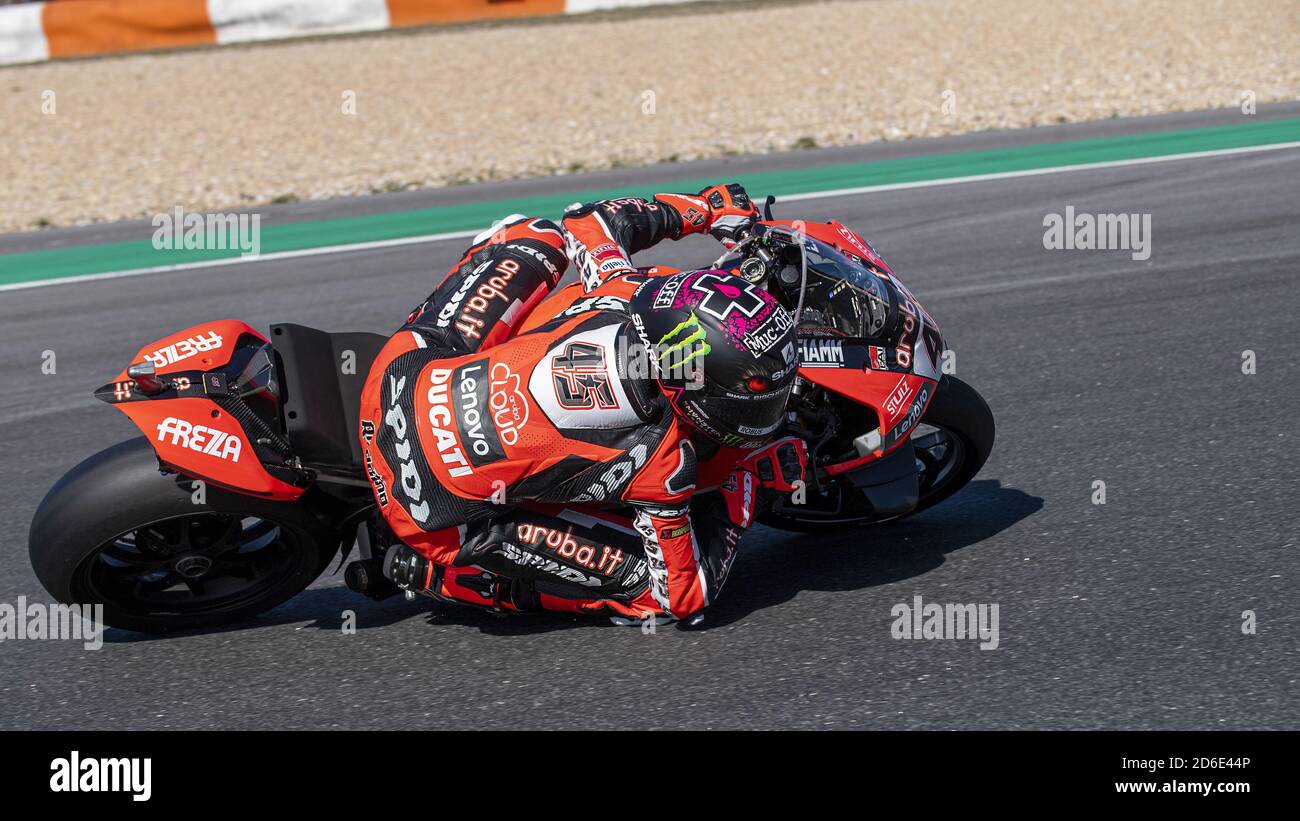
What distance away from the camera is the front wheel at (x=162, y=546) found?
368cm

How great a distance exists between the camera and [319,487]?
152 inches

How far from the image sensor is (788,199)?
9.97 m

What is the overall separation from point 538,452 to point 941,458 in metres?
1.51

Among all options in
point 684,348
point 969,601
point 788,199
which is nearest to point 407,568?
point 684,348

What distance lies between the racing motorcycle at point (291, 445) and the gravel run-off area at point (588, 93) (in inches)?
316

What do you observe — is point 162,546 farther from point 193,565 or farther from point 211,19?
point 211,19

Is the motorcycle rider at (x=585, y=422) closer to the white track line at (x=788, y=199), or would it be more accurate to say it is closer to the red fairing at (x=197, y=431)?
the red fairing at (x=197, y=431)

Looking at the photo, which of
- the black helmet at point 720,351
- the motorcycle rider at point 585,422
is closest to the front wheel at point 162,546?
the motorcycle rider at point 585,422

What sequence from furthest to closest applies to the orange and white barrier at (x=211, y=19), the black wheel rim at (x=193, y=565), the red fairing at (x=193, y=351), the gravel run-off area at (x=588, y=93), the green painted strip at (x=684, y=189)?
1. the orange and white barrier at (x=211, y=19)
2. the gravel run-off area at (x=588, y=93)
3. the green painted strip at (x=684, y=189)
4. the black wheel rim at (x=193, y=565)
5. the red fairing at (x=193, y=351)

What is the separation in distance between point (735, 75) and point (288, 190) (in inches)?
204

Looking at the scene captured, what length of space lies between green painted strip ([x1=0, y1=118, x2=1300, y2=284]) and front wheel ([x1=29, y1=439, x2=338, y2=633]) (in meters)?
5.91

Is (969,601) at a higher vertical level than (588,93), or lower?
lower
